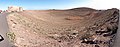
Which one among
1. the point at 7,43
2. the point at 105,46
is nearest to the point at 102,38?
the point at 105,46

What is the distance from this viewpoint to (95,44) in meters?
22.6

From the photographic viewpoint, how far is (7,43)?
20.7 m

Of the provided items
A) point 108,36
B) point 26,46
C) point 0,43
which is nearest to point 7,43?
point 0,43

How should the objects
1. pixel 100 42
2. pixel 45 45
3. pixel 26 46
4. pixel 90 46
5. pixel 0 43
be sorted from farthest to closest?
pixel 45 45
pixel 26 46
pixel 90 46
pixel 100 42
pixel 0 43

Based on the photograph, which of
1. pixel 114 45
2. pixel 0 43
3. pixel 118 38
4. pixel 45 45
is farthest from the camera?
pixel 45 45

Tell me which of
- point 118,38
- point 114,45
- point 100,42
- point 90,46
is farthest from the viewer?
point 90,46

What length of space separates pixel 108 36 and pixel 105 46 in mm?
2160

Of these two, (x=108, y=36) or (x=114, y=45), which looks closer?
(x=114, y=45)

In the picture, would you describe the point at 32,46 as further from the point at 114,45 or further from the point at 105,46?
the point at 114,45

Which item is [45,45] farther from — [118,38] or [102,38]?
[118,38]

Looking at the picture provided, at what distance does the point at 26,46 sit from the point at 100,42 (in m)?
8.64

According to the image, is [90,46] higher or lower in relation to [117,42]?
lower

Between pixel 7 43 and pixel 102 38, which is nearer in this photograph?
pixel 7 43

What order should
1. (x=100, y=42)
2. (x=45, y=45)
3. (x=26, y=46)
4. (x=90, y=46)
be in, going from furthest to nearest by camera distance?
1. (x=45, y=45)
2. (x=26, y=46)
3. (x=90, y=46)
4. (x=100, y=42)
